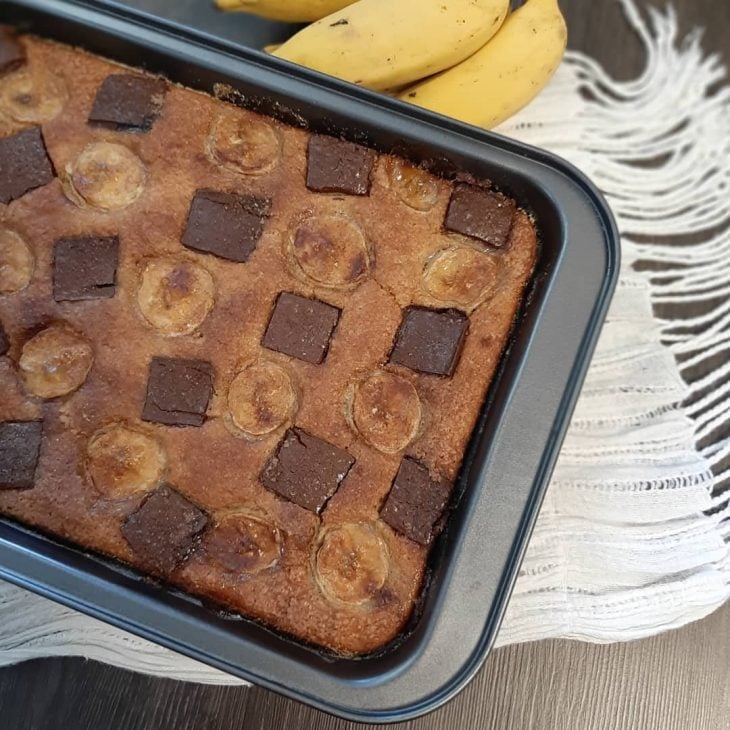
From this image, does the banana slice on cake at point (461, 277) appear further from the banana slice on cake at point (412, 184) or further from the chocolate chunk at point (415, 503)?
the chocolate chunk at point (415, 503)

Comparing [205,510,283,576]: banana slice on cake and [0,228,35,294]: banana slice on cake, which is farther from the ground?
[0,228,35,294]: banana slice on cake

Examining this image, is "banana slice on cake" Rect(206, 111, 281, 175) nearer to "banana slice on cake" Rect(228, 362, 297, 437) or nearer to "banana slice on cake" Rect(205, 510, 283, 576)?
"banana slice on cake" Rect(228, 362, 297, 437)

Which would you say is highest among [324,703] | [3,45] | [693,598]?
[3,45]

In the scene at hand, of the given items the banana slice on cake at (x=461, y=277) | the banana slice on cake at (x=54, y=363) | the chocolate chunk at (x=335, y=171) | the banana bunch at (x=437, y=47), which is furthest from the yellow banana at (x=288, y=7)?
the banana slice on cake at (x=54, y=363)

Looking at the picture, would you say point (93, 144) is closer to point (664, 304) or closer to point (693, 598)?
point (664, 304)

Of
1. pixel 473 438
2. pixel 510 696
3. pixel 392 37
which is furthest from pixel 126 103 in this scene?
pixel 510 696

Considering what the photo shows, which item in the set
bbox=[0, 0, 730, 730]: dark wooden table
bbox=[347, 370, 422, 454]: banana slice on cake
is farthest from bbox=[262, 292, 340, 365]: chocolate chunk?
bbox=[0, 0, 730, 730]: dark wooden table

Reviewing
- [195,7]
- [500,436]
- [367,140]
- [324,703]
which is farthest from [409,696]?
[195,7]
